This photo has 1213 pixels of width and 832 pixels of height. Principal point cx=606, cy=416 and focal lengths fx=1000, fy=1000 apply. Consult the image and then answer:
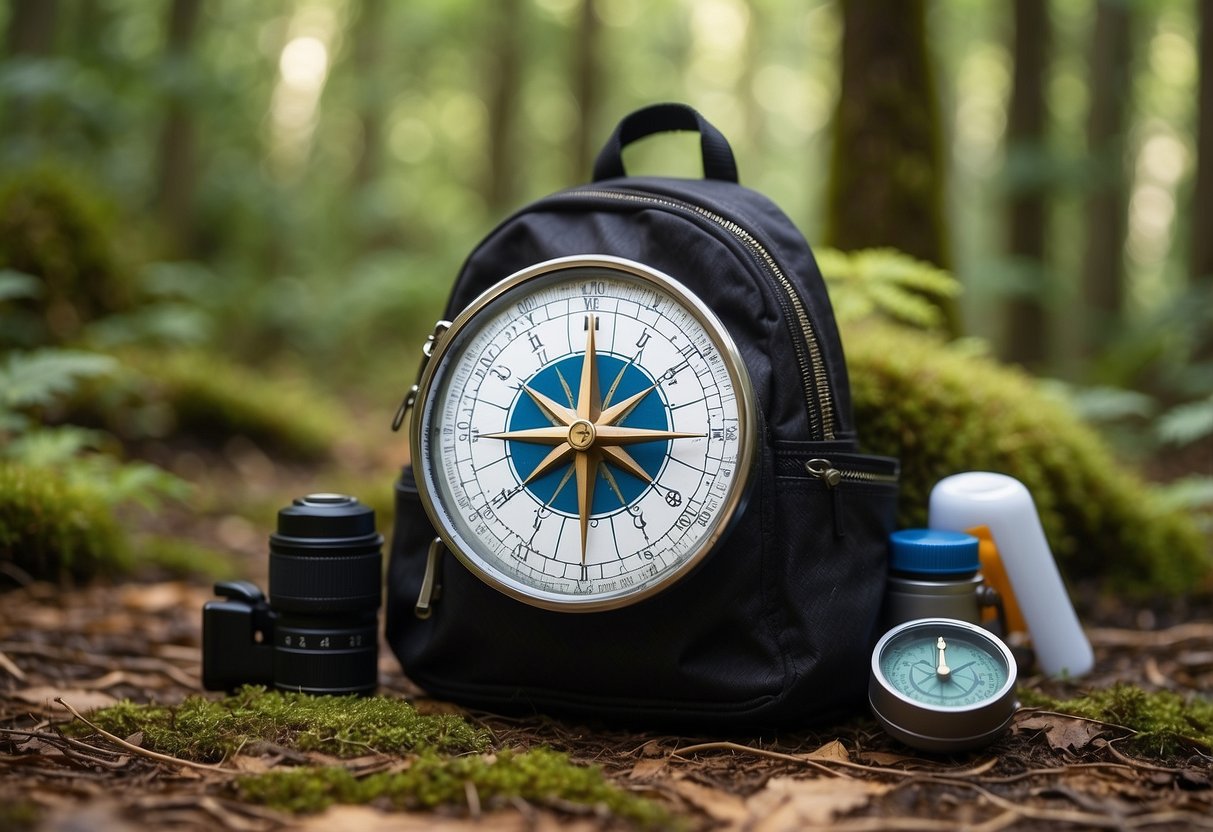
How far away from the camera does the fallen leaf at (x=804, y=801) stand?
139 centimetres

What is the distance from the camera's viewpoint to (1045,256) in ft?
27.1

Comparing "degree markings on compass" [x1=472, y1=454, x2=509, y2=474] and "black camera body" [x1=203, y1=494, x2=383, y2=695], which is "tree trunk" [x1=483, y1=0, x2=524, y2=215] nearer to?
"black camera body" [x1=203, y1=494, x2=383, y2=695]

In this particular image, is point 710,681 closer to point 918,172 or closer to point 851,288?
point 851,288

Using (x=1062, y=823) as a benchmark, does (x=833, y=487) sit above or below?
above

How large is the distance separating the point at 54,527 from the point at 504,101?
10668 millimetres

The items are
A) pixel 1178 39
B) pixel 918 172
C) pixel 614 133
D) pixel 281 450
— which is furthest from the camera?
pixel 1178 39

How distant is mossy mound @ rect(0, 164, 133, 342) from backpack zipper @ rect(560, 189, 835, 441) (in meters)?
3.82

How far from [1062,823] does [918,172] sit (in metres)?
2.89

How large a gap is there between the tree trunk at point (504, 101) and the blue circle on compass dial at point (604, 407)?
10.7 metres

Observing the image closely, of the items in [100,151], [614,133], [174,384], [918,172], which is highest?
[100,151]

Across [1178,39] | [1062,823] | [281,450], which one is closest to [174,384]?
[281,450]

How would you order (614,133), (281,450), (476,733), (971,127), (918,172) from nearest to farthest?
(476,733) < (614,133) < (918,172) < (281,450) < (971,127)

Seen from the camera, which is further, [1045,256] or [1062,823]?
[1045,256]

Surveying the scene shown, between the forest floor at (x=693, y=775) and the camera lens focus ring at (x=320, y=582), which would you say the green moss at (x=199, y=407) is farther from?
the camera lens focus ring at (x=320, y=582)
